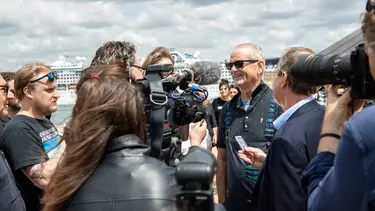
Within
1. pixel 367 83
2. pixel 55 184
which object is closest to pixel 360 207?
pixel 367 83

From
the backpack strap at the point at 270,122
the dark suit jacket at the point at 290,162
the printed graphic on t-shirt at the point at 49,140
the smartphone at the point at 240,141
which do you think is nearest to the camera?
the dark suit jacket at the point at 290,162

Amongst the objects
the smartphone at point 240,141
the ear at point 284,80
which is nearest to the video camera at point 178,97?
the ear at point 284,80

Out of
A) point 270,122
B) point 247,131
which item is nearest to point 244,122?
point 247,131

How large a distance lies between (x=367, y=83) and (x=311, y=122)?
2.56 ft

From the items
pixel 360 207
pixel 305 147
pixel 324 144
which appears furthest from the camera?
pixel 305 147

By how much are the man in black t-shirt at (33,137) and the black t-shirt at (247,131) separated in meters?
1.33

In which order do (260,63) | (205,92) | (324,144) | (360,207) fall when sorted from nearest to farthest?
(360,207) < (324,144) < (205,92) < (260,63)

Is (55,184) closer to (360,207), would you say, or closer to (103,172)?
(103,172)

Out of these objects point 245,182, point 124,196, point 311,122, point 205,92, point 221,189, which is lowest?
point 221,189

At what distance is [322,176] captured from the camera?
4.52 ft

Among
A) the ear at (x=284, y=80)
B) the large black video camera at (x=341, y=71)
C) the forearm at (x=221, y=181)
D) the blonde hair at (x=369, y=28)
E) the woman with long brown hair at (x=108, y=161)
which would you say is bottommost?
the forearm at (x=221, y=181)

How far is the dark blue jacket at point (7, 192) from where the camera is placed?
7.89 ft

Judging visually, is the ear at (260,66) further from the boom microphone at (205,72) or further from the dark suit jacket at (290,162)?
the dark suit jacket at (290,162)

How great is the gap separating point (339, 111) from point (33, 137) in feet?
6.82
